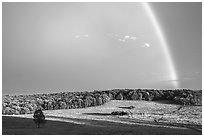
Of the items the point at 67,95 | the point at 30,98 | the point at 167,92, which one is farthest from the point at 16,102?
the point at 167,92

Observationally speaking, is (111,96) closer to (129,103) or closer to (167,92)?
(129,103)

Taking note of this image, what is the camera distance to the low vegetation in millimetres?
89662

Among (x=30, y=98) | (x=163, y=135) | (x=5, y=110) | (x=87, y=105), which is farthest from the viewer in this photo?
(x=30, y=98)

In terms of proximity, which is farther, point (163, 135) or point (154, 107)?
point (154, 107)

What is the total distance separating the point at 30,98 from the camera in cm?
9806

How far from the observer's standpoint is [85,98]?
9456 cm

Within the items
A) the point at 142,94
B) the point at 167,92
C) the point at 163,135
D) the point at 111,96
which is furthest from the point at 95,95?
the point at 163,135

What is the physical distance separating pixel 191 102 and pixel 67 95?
33379 millimetres

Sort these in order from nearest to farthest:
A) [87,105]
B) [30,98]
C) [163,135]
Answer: [163,135] → [87,105] → [30,98]

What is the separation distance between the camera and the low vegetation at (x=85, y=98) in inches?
3530

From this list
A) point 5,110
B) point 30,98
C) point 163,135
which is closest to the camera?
point 163,135

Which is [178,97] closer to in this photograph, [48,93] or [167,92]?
[167,92]

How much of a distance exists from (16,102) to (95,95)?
21.3 metres

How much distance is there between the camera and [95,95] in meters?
98.2
